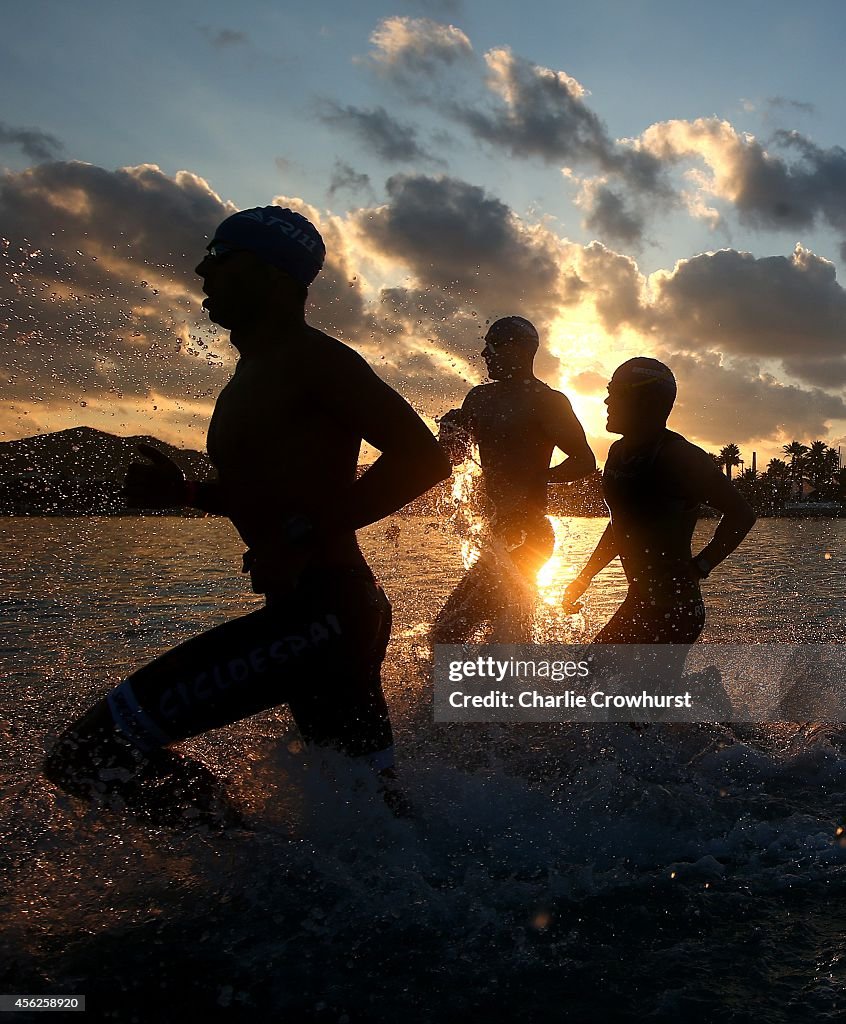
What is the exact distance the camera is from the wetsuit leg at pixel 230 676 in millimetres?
2451

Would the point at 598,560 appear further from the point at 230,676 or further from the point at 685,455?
the point at 230,676

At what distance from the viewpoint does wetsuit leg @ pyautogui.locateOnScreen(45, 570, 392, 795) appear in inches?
96.5

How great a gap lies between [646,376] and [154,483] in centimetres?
282

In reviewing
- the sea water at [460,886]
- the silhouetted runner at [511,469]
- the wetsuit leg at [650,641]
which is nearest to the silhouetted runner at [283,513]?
the sea water at [460,886]

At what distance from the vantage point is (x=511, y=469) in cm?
528

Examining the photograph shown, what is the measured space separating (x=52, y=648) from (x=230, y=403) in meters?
5.73

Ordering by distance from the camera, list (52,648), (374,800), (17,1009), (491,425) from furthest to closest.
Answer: (52,648)
(491,425)
(374,800)
(17,1009)

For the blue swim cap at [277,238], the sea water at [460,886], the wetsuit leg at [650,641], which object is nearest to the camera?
the sea water at [460,886]

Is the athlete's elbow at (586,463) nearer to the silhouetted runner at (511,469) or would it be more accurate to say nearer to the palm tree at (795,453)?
the silhouetted runner at (511,469)

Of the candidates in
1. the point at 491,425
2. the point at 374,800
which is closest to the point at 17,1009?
the point at 374,800

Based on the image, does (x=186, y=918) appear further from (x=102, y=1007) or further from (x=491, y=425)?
(x=491, y=425)

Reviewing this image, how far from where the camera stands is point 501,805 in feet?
11.7

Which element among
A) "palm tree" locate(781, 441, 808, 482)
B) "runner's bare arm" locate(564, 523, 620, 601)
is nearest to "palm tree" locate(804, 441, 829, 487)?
"palm tree" locate(781, 441, 808, 482)

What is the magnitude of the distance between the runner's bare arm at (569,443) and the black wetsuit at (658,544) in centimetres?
60
